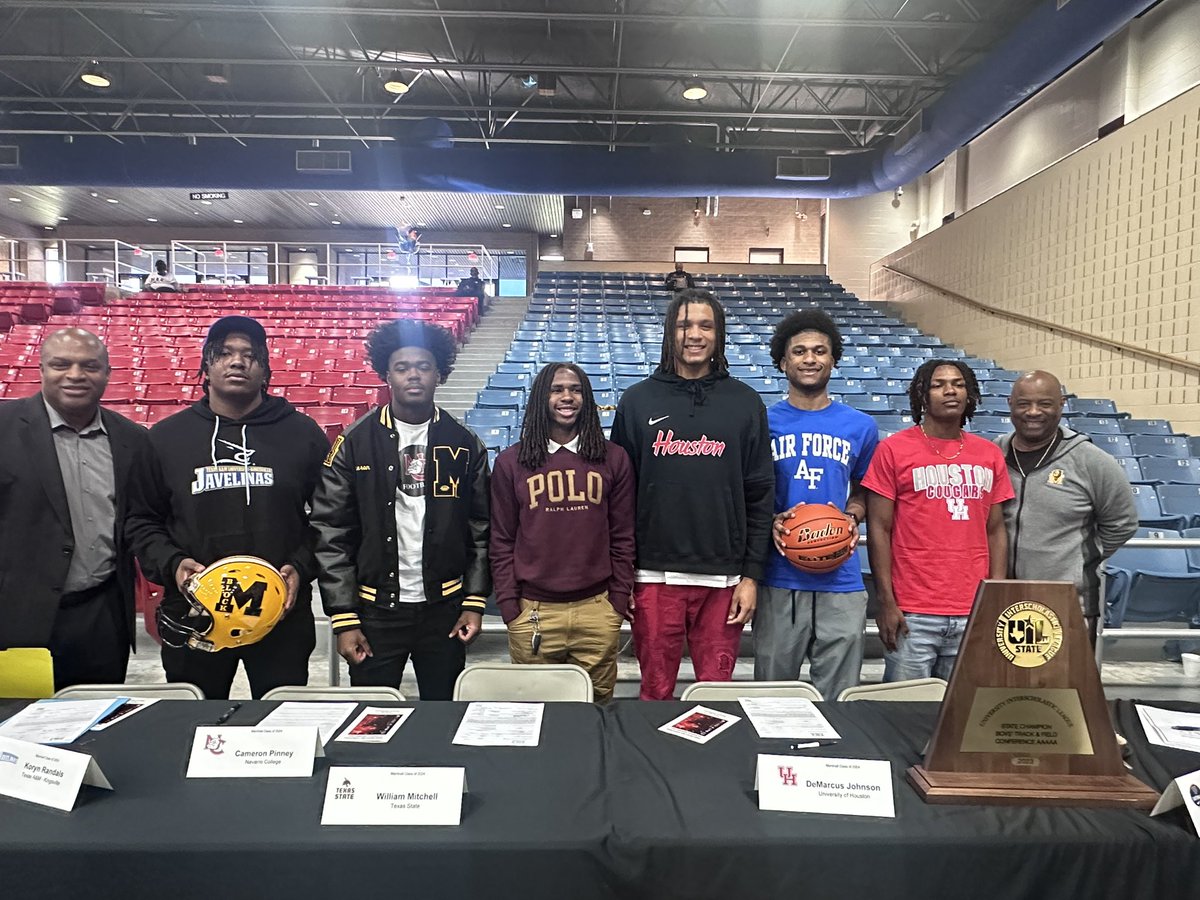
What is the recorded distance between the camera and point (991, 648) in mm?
1126

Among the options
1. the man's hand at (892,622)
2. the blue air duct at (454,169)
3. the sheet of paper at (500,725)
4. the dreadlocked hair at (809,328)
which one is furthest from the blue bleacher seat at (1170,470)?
the blue air duct at (454,169)

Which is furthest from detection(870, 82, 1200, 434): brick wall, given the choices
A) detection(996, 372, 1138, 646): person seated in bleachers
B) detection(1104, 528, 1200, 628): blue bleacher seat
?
detection(996, 372, 1138, 646): person seated in bleachers

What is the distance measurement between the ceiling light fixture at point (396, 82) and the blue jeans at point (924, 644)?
35.5 ft

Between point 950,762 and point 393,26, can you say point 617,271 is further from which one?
point 950,762

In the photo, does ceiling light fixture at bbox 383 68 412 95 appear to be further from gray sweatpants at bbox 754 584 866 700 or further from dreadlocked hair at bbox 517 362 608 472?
gray sweatpants at bbox 754 584 866 700

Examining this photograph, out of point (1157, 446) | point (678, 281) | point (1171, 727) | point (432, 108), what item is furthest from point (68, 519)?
point (678, 281)

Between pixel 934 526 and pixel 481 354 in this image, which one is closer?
pixel 934 526

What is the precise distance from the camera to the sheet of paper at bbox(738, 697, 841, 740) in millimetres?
1327

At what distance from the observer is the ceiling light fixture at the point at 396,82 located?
1017 cm

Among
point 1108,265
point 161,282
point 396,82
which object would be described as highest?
point 396,82

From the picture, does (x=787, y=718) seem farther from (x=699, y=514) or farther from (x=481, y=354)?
(x=481, y=354)

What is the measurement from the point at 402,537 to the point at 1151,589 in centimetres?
390

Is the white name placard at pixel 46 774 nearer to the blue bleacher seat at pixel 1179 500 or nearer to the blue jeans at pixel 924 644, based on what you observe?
the blue jeans at pixel 924 644

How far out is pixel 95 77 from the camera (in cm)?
995
